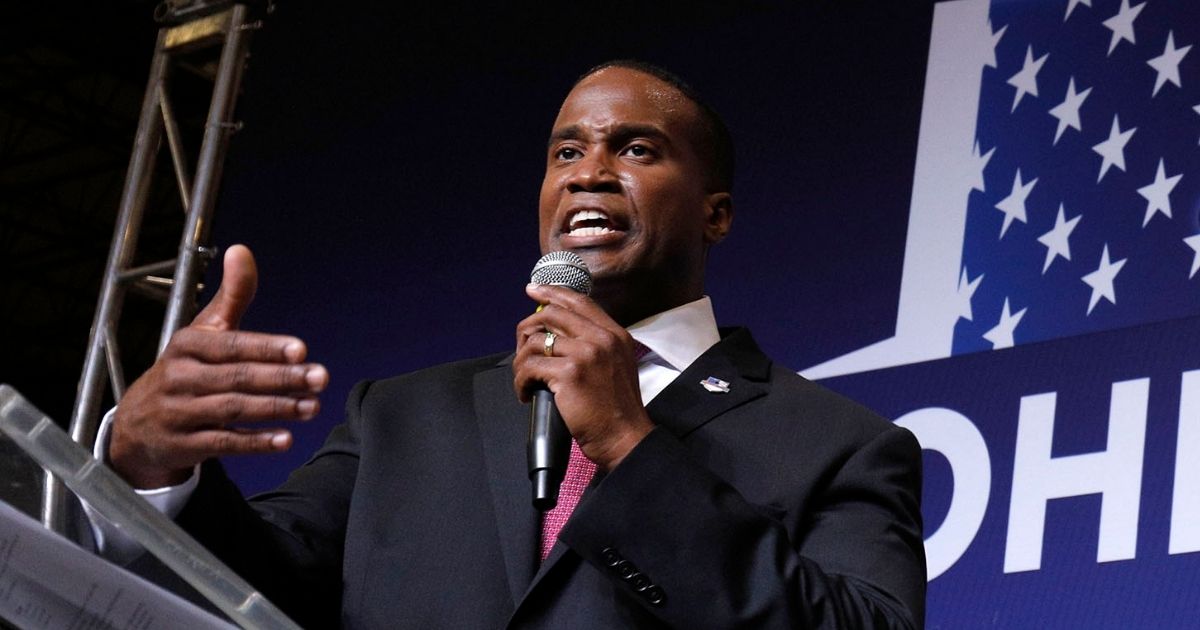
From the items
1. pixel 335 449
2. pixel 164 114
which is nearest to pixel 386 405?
pixel 335 449

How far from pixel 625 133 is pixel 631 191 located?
10 cm

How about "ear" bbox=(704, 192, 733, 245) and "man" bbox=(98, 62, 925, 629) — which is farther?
"ear" bbox=(704, 192, 733, 245)

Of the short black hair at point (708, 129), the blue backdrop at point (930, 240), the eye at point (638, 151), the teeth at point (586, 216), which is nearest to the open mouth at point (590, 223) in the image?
the teeth at point (586, 216)

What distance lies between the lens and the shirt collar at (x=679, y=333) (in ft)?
6.29

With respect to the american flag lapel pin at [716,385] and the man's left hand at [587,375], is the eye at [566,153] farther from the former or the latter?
the man's left hand at [587,375]

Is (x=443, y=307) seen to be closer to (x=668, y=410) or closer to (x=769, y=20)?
(x=769, y=20)

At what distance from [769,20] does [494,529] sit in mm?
2252

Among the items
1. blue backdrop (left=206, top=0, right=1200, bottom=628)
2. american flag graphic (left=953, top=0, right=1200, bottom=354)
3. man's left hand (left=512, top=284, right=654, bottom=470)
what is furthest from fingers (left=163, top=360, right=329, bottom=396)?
american flag graphic (left=953, top=0, right=1200, bottom=354)

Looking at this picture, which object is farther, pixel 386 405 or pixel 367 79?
pixel 367 79

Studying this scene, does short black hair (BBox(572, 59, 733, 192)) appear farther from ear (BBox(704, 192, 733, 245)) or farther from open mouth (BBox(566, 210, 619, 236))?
open mouth (BBox(566, 210, 619, 236))

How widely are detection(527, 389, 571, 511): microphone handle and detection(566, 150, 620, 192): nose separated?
0.51m

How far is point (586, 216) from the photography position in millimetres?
1970

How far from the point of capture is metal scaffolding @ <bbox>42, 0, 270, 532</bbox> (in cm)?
395

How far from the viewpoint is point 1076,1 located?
3.21 m
